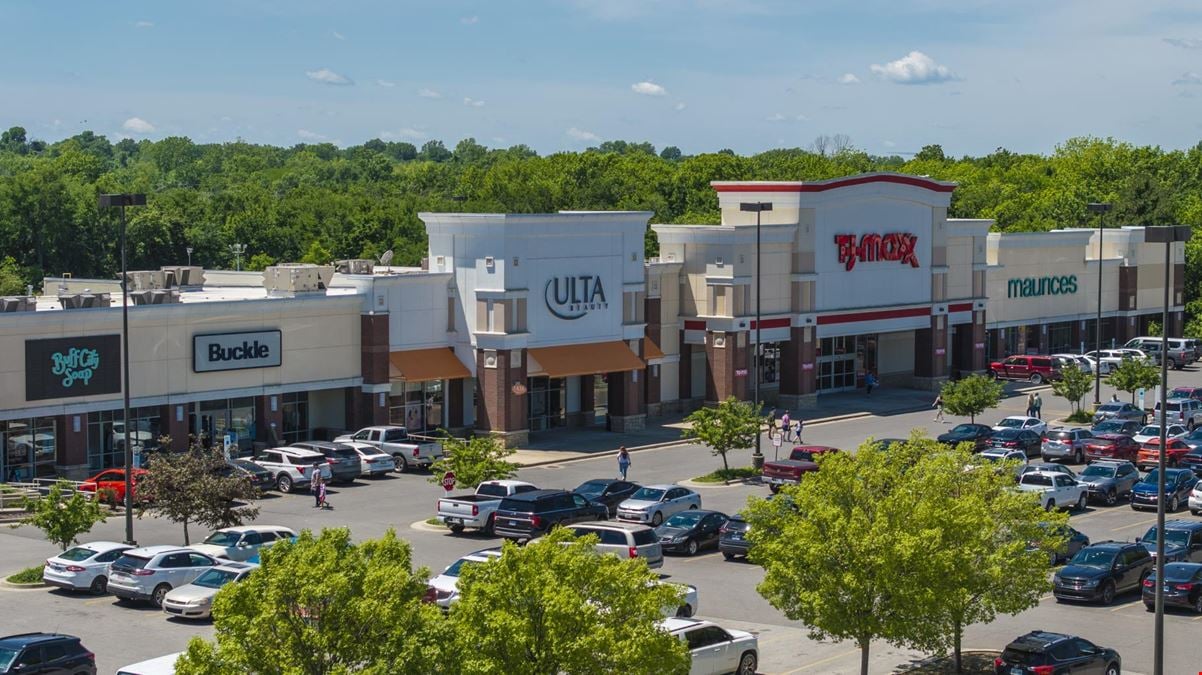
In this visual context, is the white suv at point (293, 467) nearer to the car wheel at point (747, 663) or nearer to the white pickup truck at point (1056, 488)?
the white pickup truck at point (1056, 488)

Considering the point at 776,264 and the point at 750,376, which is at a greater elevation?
the point at 776,264

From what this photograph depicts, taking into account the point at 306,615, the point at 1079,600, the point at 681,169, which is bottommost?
the point at 1079,600

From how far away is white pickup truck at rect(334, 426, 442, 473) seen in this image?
6050 cm

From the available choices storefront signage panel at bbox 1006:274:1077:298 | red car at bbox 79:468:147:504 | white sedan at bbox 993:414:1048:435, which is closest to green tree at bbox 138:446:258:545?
red car at bbox 79:468:147:504

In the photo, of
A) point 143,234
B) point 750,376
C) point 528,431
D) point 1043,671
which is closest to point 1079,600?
point 1043,671

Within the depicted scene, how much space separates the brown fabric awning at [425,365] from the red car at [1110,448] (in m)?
24.7

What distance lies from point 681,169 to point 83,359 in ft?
401

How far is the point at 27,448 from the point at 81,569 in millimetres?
16466

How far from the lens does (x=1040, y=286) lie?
317 ft

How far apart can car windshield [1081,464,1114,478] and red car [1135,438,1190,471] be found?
697cm

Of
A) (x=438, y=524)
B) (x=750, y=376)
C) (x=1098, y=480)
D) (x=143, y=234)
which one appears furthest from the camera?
(x=143, y=234)

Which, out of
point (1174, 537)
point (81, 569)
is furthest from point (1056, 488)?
point (81, 569)

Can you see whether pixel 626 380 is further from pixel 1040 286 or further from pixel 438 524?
pixel 1040 286

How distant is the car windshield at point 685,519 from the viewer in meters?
46.9
